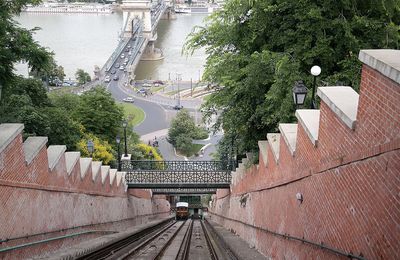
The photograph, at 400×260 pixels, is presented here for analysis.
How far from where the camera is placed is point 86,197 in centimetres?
1354

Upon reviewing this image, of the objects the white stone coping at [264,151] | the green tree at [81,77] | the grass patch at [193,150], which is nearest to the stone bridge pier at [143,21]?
the green tree at [81,77]

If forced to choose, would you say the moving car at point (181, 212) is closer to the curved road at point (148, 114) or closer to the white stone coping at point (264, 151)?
the white stone coping at point (264, 151)

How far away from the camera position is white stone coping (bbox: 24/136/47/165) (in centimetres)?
848

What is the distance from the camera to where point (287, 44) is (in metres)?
11.2

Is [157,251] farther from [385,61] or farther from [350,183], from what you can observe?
[385,61]

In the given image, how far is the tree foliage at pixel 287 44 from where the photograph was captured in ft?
33.5

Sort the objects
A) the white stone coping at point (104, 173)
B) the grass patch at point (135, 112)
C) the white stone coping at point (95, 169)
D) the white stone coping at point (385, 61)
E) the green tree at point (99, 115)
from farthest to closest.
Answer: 1. the grass patch at point (135, 112)
2. the green tree at point (99, 115)
3. the white stone coping at point (104, 173)
4. the white stone coping at point (95, 169)
5. the white stone coping at point (385, 61)

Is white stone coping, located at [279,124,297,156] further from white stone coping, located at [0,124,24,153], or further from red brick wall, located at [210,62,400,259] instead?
white stone coping, located at [0,124,24,153]

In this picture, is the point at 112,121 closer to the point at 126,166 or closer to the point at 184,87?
the point at 126,166

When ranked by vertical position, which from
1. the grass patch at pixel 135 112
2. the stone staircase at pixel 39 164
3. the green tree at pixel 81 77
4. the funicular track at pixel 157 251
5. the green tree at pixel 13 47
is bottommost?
the funicular track at pixel 157 251

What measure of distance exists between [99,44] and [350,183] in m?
105

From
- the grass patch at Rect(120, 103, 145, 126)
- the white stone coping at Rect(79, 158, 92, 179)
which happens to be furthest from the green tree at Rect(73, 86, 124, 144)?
the grass patch at Rect(120, 103, 145, 126)

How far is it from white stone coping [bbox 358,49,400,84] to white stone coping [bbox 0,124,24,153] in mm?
5209

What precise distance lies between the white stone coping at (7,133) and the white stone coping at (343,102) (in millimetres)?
4647
